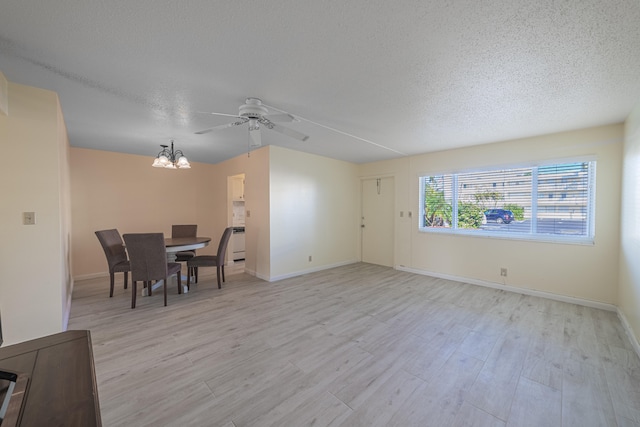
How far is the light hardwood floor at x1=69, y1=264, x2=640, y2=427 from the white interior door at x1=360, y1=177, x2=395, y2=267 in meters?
2.12

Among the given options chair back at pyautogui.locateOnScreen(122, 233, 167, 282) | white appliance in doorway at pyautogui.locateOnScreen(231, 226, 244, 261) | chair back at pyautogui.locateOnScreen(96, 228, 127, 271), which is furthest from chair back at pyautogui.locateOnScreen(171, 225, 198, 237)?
chair back at pyautogui.locateOnScreen(122, 233, 167, 282)

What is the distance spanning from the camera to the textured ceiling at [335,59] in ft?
4.62

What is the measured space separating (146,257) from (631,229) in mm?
5696

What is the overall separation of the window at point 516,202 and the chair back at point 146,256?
455 centimetres

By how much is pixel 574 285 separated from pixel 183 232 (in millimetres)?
6549

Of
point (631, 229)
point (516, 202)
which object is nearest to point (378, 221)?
point (516, 202)

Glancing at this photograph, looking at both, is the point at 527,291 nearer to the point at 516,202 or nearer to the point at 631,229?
the point at 516,202

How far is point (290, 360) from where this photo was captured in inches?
85.8

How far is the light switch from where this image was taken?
2295mm

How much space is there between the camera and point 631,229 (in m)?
2.64

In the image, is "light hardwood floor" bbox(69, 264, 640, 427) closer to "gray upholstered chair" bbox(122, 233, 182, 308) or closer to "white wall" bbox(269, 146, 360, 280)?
"gray upholstered chair" bbox(122, 233, 182, 308)

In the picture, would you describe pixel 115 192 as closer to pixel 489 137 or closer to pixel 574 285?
pixel 489 137

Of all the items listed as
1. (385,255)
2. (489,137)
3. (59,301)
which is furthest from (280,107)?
(385,255)

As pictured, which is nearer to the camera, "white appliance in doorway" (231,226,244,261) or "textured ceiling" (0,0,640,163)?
"textured ceiling" (0,0,640,163)
